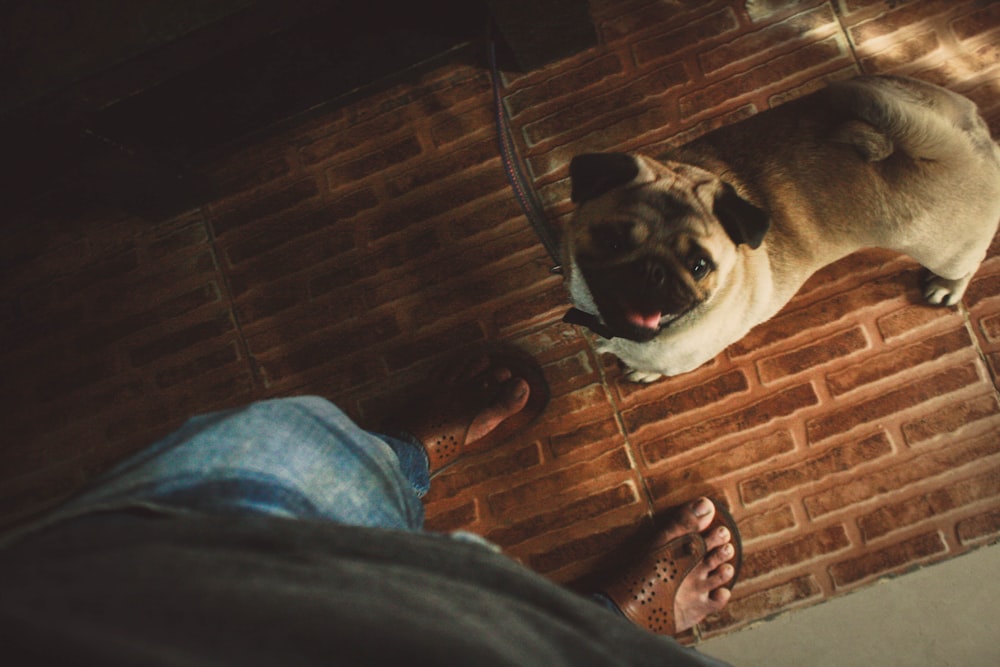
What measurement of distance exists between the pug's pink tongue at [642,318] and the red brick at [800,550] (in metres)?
1.23

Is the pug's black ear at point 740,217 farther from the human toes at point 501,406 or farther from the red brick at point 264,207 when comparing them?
the red brick at point 264,207

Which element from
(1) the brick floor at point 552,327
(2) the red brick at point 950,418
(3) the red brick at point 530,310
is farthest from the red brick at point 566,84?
(2) the red brick at point 950,418

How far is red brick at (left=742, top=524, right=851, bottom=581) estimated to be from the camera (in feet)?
7.17

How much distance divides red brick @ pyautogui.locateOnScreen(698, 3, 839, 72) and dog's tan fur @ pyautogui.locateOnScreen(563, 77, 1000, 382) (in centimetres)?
73

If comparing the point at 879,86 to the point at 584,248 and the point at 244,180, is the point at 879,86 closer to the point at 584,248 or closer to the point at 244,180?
the point at 584,248

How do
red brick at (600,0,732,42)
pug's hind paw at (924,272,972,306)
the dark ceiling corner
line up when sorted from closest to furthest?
the dark ceiling corner < pug's hind paw at (924,272,972,306) < red brick at (600,0,732,42)

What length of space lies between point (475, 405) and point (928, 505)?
5.87 feet

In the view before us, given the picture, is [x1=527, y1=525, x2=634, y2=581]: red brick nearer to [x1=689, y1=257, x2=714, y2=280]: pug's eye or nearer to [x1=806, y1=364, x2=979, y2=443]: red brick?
[x1=806, y1=364, x2=979, y2=443]: red brick

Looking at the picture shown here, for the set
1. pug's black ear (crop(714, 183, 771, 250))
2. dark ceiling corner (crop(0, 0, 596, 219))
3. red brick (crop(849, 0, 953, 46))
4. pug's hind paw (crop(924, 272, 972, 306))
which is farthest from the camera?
red brick (crop(849, 0, 953, 46))

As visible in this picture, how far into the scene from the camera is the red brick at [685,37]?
2395 mm

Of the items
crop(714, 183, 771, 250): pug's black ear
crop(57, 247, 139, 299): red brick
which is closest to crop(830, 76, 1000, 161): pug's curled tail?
crop(714, 183, 771, 250): pug's black ear

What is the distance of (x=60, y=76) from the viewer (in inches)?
71.6

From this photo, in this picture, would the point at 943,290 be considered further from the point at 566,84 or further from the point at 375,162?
the point at 375,162

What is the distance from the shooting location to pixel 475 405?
2.24m
